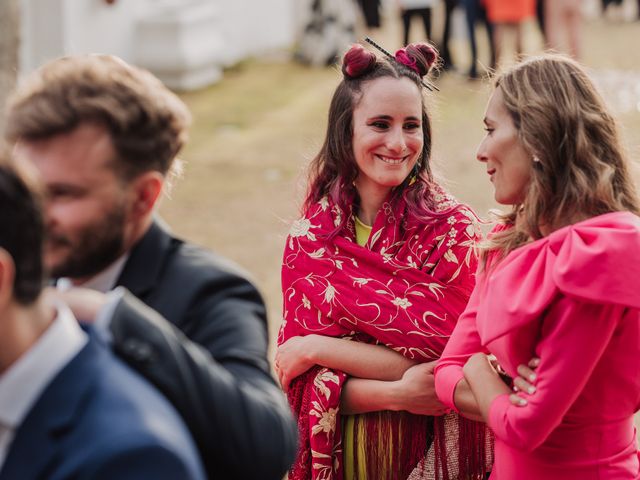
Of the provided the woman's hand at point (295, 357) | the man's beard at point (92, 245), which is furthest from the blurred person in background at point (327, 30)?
the man's beard at point (92, 245)

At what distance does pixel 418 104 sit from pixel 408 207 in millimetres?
337

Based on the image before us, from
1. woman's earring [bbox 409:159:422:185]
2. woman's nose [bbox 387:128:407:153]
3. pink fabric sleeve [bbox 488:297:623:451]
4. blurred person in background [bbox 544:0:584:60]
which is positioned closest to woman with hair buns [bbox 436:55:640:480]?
pink fabric sleeve [bbox 488:297:623:451]

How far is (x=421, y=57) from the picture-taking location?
3336mm

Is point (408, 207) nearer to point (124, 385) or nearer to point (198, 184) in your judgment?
point (124, 385)

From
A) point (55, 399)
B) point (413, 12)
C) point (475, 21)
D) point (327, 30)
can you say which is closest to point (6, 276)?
point (55, 399)

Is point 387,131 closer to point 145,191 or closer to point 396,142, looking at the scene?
point 396,142

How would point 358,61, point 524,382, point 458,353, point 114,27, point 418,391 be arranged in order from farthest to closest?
point 114,27 → point 358,61 → point 418,391 → point 458,353 → point 524,382

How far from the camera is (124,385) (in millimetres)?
1664

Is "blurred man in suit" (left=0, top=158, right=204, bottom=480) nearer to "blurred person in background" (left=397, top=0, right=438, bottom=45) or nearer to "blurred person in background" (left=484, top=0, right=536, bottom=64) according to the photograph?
"blurred person in background" (left=484, top=0, right=536, bottom=64)

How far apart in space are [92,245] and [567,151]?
4.22ft

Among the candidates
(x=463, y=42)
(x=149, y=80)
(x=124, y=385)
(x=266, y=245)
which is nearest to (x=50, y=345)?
(x=124, y=385)

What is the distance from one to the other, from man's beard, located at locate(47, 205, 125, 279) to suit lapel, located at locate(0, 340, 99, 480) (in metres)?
0.31

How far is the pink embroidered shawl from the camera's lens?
10.0 feet

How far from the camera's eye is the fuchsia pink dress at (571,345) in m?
2.41
